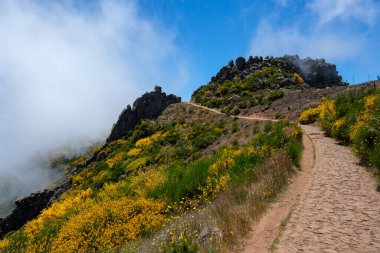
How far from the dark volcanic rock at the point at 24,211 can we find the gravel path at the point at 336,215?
113 feet

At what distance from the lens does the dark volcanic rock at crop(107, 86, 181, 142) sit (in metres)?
55.0

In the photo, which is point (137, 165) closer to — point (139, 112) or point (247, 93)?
point (139, 112)

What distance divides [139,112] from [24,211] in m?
24.3

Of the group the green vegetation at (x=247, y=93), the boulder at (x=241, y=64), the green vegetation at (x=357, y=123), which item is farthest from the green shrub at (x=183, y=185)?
the boulder at (x=241, y=64)

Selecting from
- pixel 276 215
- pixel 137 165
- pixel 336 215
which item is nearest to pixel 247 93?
pixel 137 165

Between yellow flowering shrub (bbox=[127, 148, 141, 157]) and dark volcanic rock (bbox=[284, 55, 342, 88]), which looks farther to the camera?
dark volcanic rock (bbox=[284, 55, 342, 88])

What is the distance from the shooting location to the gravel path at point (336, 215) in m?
5.93

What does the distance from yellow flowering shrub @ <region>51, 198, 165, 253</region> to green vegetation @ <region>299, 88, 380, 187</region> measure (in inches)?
272

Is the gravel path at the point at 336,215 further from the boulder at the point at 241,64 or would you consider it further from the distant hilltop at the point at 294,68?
the boulder at the point at 241,64

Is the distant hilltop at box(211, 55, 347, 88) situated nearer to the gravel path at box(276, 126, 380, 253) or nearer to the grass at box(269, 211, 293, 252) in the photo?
the gravel path at box(276, 126, 380, 253)

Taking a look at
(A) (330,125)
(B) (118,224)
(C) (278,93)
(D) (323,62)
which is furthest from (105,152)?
(D) (323,62)

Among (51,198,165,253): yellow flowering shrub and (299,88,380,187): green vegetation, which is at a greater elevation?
(299,88,380,187): green vegetation

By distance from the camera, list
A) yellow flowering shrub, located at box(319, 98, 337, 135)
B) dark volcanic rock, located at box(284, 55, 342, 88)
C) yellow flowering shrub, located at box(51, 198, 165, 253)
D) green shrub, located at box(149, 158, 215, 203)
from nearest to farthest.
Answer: yellow flowering shrub, located at box(51, 198, 165, 253)
green shrub, located at box(149, 158, 215, 203)
yellow flowering shrub, located at box(319, 98, 337, 135)
dark volcanic rock, located at box(284, 55, 342, 88)

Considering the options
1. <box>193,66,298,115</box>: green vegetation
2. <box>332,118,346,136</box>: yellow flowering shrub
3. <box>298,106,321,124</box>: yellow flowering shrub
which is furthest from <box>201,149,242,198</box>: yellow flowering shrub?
<box>193,66,298,115</box>: green vegetation
